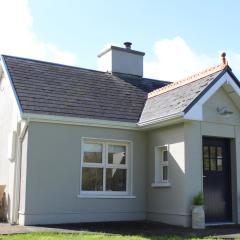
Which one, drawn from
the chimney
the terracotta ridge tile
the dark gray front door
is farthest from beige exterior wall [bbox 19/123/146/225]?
the chimney

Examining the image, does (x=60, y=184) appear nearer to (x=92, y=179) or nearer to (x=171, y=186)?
(x=92, y=179)

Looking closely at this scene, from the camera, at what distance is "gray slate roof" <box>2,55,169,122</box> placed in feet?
46.1

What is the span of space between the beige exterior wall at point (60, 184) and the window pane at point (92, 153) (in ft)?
1.19

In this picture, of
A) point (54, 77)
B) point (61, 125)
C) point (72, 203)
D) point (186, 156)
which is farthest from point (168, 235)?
point (54, 77)

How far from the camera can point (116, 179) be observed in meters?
14.9

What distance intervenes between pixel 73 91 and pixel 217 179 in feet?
19.1

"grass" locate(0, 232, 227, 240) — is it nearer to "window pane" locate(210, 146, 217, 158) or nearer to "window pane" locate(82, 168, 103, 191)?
"window pane" locate(82, 168, 103, 191)

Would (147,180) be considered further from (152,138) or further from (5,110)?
(5,110)

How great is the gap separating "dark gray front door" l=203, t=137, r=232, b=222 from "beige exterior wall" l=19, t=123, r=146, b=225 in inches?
99.0

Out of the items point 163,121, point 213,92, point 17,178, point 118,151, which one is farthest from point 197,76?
point 17,178

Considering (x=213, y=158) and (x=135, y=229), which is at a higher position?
(x=213, y=158)

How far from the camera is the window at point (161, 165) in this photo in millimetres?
14665

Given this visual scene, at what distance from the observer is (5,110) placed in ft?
55.2

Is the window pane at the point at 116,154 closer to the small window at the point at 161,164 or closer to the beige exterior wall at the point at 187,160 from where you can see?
the beige exterior wall at the point at 187,160
